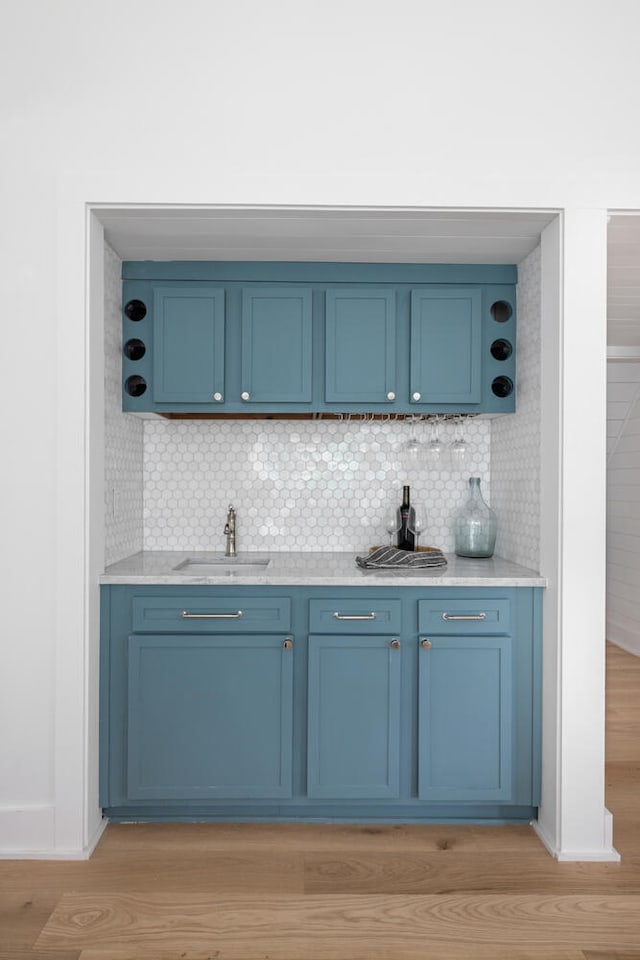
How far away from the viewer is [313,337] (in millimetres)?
2910

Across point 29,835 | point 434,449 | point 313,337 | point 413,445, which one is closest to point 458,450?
point 434,449

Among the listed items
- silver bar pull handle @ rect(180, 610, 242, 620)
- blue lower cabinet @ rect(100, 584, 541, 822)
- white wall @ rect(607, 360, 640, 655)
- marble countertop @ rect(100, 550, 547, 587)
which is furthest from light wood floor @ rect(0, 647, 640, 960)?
white wall @ rect(607, 360, 640, 655)

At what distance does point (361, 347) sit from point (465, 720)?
158 cm

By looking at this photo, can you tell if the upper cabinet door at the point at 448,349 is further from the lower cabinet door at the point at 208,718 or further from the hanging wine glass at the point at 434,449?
the lower cabinet door at the point at 208,718

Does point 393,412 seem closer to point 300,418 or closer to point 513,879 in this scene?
point 300,418

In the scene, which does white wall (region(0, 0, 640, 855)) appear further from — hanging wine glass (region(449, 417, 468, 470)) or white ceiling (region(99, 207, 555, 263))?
hanging wine glass (region(449, 417, 468, 470))

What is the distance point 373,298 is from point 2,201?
147 cm

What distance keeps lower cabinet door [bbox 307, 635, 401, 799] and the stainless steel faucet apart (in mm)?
785

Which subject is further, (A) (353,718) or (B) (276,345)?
(B) (276,345)

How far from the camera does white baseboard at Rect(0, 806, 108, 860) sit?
2375 millimetres

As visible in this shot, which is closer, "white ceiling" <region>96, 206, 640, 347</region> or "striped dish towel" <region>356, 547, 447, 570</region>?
"white ceiling" <region>96, 206, 640, 347</region>

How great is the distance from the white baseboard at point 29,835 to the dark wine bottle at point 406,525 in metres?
1.75

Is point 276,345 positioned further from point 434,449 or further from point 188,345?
point 434,449

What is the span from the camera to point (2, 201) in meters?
2.39
